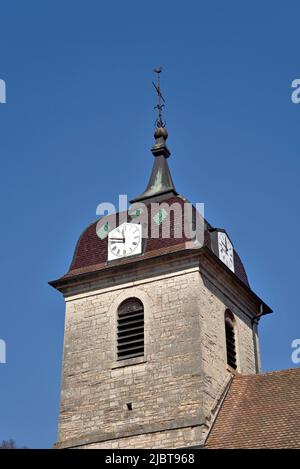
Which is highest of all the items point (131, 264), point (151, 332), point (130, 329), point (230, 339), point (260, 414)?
point (131, 264)

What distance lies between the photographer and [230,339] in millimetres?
21719

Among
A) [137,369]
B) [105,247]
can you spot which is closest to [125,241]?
[105,247]

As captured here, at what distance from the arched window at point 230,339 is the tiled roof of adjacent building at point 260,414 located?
0.67 m

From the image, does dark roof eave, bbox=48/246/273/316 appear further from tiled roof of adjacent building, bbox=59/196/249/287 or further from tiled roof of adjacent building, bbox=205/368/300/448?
tiled roof of adjacent building, bbox=205/368/300/448

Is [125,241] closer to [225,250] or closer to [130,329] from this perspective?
[130,329]

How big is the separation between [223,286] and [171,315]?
1931mm

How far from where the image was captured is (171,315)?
20422 millimetres

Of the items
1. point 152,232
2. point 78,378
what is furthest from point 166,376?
point 152,232

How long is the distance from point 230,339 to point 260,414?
308cm

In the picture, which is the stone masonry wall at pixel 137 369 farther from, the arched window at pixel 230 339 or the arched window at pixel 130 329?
the arched window at pixel 230 339

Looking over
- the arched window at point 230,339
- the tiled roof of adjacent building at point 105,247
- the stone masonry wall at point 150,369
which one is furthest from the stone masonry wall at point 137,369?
the arched window at point 230,339

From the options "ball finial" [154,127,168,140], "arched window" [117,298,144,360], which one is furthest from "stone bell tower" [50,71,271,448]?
"ball finial" [154,127,168,140]

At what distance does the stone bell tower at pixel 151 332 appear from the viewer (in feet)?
63.7
